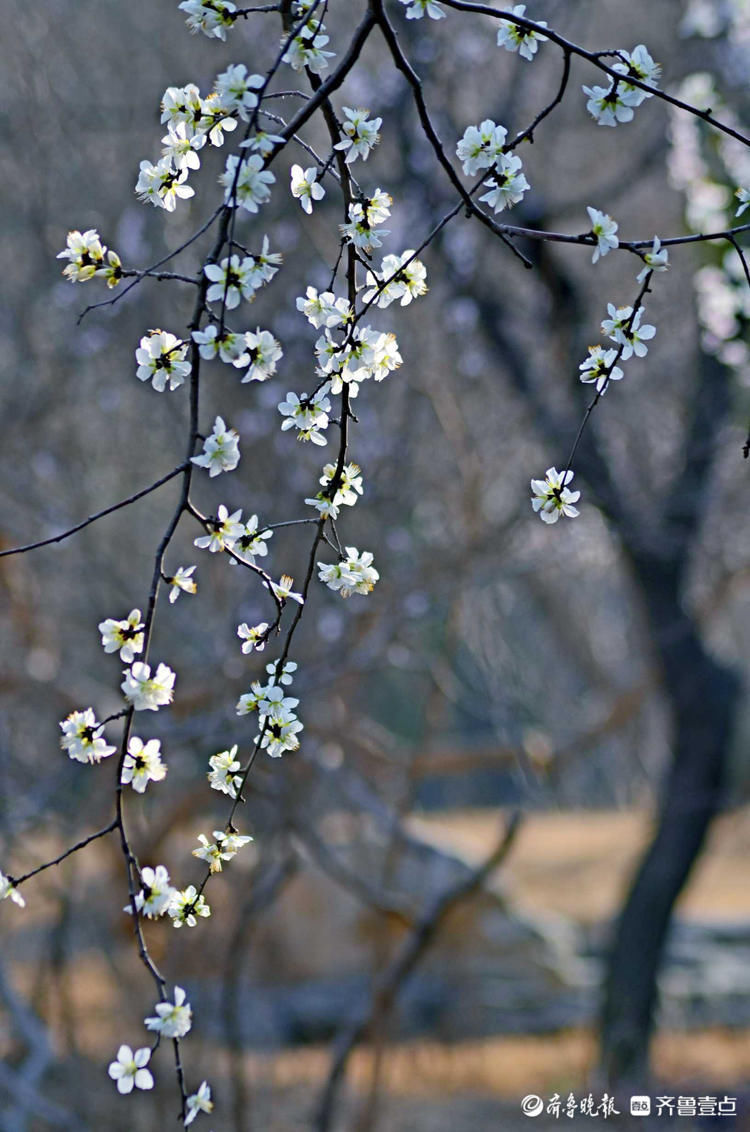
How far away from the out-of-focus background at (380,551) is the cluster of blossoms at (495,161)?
112 inches

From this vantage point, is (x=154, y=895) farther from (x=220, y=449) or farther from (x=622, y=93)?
(x=622, y=93)

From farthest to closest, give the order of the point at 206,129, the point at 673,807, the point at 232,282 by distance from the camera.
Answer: the point at 673,807
the point at 206,129
the point at 232,282

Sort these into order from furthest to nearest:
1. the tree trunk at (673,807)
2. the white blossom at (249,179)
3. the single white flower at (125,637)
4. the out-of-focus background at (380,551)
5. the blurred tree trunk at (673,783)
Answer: the tree trunk at (673,807)
the blurred tree trunk at (673,783)
the out-of-focus background at (380,551)
the single white flower at (125,637)
the white blossom at (249,179)

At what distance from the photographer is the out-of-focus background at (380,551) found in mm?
4480

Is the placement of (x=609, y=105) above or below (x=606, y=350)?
above

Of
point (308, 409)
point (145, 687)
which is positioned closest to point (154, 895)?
point (145, 687)

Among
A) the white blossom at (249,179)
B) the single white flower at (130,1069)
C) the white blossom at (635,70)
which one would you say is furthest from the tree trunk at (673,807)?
the white blossom at (249,179)

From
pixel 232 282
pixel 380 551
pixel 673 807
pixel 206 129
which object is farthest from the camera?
pixel 673 807

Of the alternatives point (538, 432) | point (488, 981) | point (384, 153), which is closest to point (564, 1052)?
point (488, 981)

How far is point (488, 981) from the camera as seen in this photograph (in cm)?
771

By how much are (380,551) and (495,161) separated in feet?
12.6

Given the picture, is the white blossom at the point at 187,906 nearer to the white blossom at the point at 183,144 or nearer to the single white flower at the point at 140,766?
the single white flower at the point at 140,766

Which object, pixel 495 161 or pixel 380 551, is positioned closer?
pixel 495 161

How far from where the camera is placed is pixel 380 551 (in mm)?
5113
